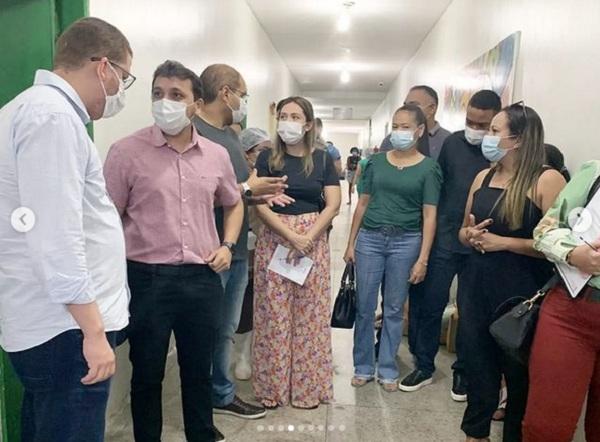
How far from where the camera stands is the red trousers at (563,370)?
159 cm

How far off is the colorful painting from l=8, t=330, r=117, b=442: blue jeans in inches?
112

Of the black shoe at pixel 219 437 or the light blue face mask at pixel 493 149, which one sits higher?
the light blue face mask at pixel 493 149

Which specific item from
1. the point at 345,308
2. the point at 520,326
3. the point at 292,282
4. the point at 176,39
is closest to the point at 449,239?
the point at 345,308

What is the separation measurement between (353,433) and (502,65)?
2416 millimetres

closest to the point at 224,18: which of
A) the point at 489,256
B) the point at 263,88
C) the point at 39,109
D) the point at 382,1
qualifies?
the point at 382,1

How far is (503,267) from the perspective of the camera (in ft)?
6.52

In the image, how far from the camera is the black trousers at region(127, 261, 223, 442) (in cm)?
180

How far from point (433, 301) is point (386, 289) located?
0.97 feet

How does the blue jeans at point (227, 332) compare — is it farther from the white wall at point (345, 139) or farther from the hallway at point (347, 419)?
the white wall at point (345, 139)

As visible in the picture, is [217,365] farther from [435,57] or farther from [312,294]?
[435,57]

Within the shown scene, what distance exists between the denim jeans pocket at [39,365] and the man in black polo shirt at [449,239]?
6.53 ft

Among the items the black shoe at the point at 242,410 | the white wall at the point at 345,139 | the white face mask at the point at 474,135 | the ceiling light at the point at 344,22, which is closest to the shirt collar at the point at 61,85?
the black shoe at the point at 242,410

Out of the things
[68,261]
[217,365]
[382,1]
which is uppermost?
[382,1]

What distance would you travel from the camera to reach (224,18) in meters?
4.64
